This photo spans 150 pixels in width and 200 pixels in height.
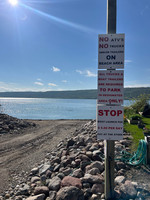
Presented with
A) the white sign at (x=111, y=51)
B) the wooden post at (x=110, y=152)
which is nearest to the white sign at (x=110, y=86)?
the white sign at (x=111, y=51)

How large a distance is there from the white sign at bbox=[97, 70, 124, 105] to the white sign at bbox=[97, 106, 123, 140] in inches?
6.4

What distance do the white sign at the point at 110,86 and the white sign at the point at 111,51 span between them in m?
0.14

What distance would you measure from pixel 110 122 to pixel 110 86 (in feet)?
2.38

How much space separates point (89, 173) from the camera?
4602 mm

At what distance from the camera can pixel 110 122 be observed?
3414 mm

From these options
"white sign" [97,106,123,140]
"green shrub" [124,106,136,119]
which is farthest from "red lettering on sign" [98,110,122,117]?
"green shrub" [124,106,136,119]

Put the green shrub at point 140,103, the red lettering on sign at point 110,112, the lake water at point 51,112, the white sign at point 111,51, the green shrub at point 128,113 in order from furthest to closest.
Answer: the lake water at point 51,112 < the green shrub at point 140,103 < the green shrub at point 128,113 < the red lettering on sign at point 110,112 < the white sign at point 111,51

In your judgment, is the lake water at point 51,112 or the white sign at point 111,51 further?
the lake water at point 51,112

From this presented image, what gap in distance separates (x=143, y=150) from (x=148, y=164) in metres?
0.42

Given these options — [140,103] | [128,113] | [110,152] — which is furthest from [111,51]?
[140,103]

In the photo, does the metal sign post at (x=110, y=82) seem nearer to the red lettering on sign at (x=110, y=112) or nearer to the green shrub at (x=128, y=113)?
the red lettering on sign at (x=110, y=112)

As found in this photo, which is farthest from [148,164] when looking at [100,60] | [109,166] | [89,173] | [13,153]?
[13,153]

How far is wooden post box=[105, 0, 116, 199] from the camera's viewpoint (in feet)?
11.0

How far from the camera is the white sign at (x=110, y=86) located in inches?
131
